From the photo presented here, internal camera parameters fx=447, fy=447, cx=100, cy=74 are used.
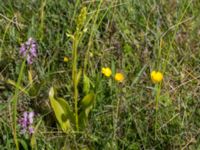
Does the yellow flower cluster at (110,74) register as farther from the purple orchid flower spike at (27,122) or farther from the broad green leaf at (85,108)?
the purple orchid flower spike at (27,122)

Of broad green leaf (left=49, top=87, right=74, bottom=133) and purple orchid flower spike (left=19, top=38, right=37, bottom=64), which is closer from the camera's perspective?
broad green leaf (left=49, top=87, right=74, bottom=133)

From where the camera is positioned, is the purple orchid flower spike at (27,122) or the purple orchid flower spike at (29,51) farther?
the purple orchid flower spike at (29,51)

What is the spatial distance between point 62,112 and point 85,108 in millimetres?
76

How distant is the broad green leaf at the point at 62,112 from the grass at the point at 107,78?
0.03 m

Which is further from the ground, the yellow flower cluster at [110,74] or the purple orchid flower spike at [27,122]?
the yellow flower cluster at [110,74]

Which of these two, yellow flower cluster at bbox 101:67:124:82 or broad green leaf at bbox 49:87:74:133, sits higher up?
yellow flower cluster at bbox 101:67:124:82

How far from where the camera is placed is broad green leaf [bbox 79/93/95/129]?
144 centimetres

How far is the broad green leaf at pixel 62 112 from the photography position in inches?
56.0

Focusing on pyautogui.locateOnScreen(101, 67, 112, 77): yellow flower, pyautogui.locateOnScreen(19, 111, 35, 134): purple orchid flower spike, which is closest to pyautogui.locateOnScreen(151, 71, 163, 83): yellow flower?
pyautogui.locateOnScreen(101, 67, 112, 77): yellow flower

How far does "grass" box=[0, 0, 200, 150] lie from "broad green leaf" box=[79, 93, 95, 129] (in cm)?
2

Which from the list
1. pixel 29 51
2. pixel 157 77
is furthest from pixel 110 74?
pixel 29 51

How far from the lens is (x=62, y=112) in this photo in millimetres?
1441

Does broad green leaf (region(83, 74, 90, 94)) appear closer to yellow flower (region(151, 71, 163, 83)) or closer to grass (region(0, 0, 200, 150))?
grass (region(0, 0, 200, 150))

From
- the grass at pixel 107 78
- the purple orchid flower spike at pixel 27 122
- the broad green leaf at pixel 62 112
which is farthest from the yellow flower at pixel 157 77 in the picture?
the purple orchid flower spike at pixel 27 122
